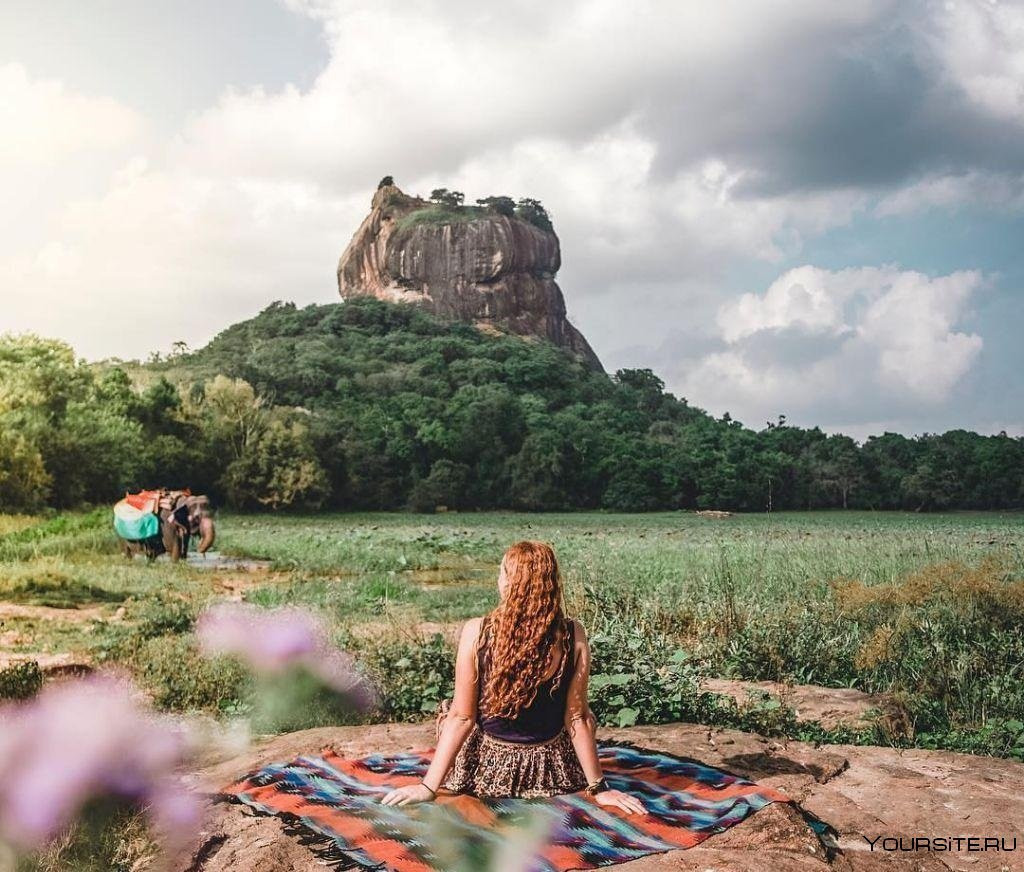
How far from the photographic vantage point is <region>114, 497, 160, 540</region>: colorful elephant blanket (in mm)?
11188

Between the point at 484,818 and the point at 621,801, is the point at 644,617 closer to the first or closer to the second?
the point at 621,801

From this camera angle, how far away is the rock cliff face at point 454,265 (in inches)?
2675

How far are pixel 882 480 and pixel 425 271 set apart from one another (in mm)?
47142

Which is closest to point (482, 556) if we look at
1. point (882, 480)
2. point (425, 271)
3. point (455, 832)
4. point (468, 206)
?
point (455, 832)

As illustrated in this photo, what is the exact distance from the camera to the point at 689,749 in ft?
13.4

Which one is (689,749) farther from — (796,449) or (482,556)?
(796,449)

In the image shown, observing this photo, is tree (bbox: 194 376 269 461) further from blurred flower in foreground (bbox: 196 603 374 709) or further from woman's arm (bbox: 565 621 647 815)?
woman's arm (bbox: 565 621 647 815)

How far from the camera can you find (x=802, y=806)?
11.0 ft

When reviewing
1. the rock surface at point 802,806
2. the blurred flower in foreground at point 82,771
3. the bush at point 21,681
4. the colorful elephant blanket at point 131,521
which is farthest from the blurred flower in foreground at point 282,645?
the colorful elephant blanket at point 131,521

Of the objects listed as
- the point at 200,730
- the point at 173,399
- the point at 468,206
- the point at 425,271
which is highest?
the point at 468,206

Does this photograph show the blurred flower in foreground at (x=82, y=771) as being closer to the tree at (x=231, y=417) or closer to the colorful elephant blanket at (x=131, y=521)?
the colorful elephant blanket at (x=131, y=521)

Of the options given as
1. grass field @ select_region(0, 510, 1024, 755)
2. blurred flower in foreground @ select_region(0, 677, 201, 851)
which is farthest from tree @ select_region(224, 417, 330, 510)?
blurred flower in foreground @ select_region(0, 677, 201, 851)

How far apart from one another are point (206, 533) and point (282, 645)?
273 inches

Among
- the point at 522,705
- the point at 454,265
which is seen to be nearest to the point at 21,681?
the point at 522,705
